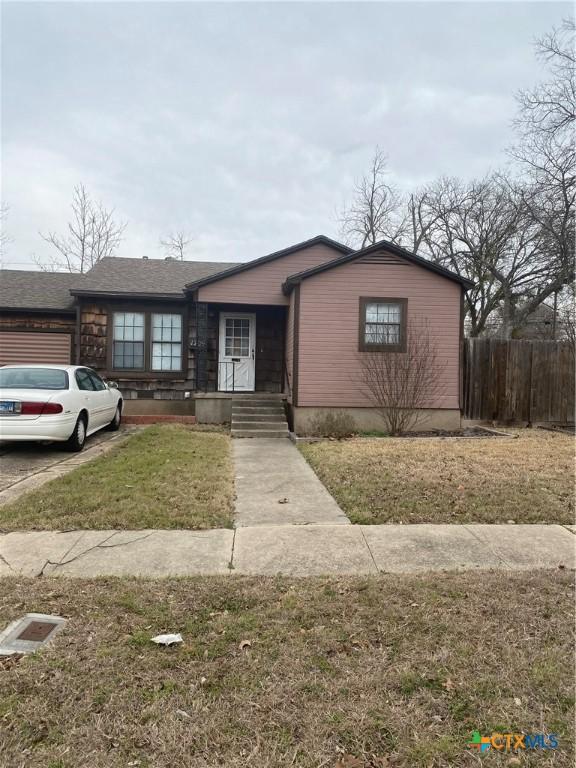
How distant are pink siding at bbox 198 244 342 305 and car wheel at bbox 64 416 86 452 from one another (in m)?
4.93

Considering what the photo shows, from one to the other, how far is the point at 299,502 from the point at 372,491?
3.04 ft

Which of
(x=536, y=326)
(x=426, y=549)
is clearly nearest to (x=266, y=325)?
(x=426, y=549)

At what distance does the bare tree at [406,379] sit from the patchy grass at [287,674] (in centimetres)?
729

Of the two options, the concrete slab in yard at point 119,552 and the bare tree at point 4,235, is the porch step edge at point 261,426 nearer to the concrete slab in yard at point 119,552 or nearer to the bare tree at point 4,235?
the concrete slab in yard at point 119,552

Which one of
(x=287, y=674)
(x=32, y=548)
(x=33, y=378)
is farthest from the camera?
(x=33, y=378)

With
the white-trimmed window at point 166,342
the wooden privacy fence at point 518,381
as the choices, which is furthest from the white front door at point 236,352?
the wooden privacy fence at point 518,381

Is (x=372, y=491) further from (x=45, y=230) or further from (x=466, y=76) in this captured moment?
(x=45, y=230)

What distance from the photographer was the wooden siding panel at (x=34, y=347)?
12.7m

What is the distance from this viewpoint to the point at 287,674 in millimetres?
2189

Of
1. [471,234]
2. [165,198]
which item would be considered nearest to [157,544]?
[165,198]

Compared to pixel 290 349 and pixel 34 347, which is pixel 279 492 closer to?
pixel 290 349

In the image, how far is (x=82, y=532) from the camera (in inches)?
163

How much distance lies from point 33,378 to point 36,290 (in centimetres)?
735

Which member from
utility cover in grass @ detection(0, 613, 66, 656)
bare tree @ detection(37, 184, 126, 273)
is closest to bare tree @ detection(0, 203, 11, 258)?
bare tree @ detection(37, 184, 126, 273)
